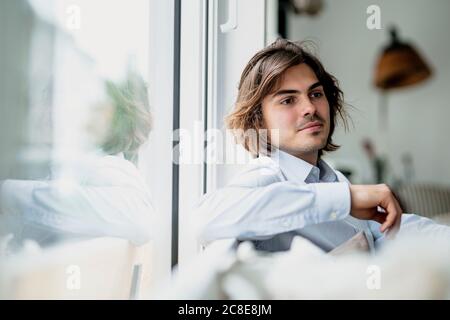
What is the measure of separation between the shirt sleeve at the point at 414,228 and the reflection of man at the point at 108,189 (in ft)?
1.59

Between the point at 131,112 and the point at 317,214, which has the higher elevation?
the point at 131,112

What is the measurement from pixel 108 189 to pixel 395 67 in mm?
671

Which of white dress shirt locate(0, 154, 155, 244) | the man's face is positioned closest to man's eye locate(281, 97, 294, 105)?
the man's face

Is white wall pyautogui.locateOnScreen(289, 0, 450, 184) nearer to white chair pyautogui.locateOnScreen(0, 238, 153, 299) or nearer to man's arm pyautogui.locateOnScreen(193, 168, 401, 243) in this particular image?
man's arm pyautogui.locateOnScreen(193, 168, 401, 243)

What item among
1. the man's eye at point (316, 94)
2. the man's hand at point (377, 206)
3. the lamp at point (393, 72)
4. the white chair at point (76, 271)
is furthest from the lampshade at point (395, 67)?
the white chair at point (76, 271)

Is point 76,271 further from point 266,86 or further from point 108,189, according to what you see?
point 266,86

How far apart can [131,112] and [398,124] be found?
0.57 meters

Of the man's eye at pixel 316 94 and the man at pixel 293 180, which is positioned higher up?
the man's eye at pixel 316 94

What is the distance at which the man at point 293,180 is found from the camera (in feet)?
3.58

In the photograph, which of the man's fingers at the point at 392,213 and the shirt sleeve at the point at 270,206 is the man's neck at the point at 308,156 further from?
the man's fingers at the point at 392,213
